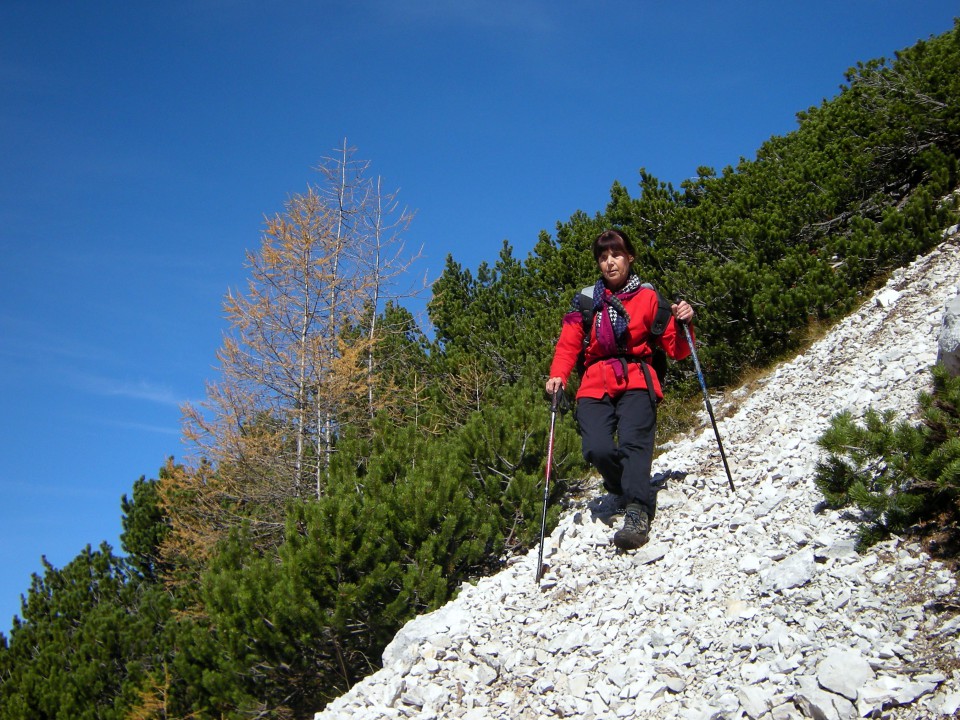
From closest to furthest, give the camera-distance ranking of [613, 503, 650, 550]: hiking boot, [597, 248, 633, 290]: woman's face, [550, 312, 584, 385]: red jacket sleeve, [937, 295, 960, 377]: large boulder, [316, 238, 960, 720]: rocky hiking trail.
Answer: [316, 238, 960, 720]: rocky hiking trail → [937, 295, 960, 377]: large boulder → [613, 503, 650, 550]: hiking boot → [597, 248, 633, 290]: woman's face → [550, 312, 584, 385]: red jacket sleeve

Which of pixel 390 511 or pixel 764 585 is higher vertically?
pixel 390 511

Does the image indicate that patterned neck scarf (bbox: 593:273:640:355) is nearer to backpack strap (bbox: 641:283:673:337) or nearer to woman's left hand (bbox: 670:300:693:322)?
backpack strap (bbox: 641:283:673:337)

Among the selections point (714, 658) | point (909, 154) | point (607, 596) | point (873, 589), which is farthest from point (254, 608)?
point (909, 154)

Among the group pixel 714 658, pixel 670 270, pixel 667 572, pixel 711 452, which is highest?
pixel 670 270

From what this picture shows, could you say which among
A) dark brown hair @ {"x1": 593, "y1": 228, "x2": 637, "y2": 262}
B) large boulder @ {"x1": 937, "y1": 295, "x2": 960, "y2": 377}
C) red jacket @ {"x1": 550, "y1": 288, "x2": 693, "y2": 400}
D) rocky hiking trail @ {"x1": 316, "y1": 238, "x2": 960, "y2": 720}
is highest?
dark brown hair @ {"x1": 593, "y1": 228, "x2": 637, "y2": 262}

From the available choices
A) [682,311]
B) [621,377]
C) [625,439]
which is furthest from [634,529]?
[682,311]

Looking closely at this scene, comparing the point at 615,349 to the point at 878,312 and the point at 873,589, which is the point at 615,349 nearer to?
the point at 873,589

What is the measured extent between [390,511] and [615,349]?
3360 mm

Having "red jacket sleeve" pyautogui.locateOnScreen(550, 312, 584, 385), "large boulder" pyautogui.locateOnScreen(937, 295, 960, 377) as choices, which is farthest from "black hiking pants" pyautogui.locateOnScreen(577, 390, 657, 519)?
"large boulder" pyautogui.locateOnScreen(937, 295, 960, 377)

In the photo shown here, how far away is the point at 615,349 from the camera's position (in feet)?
21.1

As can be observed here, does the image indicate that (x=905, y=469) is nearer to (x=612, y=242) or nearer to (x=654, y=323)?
(x=654, y=323)

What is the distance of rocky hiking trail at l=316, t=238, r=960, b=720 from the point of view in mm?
3988

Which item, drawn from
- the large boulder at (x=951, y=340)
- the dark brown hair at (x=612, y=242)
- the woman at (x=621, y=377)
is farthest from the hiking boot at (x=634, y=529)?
the large boulder at (x=951, y=340)

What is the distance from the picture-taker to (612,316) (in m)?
6.41
